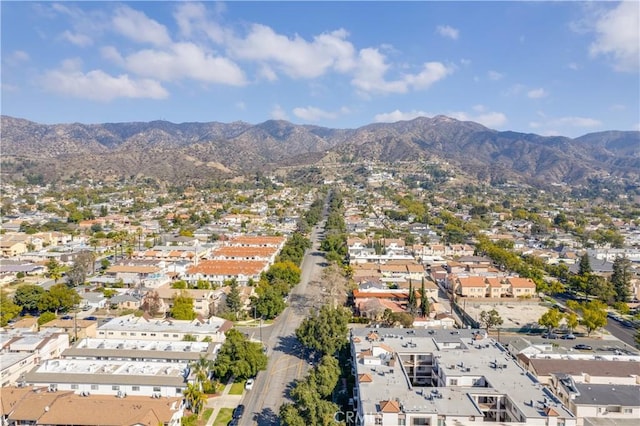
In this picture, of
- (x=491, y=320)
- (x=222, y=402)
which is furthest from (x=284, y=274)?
(x=222, y=402)

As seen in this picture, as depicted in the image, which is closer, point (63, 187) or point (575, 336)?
point (575, 336)

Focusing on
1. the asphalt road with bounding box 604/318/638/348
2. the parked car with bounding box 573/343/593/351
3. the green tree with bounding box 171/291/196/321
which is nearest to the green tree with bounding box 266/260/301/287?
the green tree with bounding box 171/291/196/321

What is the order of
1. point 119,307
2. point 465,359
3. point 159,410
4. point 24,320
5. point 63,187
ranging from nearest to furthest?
point 159,410 < point 465,359 < point 24,320 < point 119,307 < point 63,187

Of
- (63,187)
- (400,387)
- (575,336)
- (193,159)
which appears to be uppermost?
(193,159)

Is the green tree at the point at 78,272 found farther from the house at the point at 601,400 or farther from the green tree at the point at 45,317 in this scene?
the house at the point at 601,400

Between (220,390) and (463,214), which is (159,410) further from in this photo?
(463,214)

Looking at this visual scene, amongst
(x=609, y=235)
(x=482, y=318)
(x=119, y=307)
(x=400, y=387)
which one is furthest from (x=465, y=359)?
(x=609, y=235)
